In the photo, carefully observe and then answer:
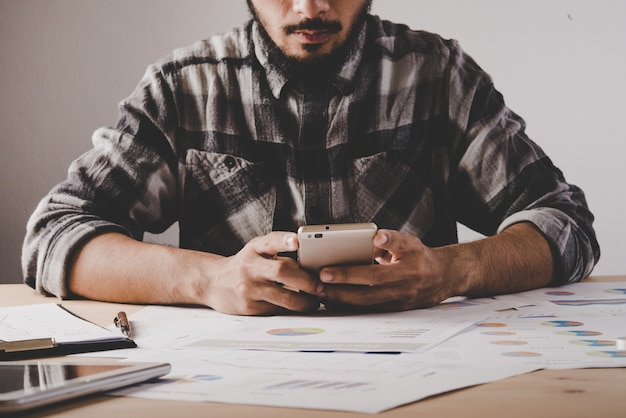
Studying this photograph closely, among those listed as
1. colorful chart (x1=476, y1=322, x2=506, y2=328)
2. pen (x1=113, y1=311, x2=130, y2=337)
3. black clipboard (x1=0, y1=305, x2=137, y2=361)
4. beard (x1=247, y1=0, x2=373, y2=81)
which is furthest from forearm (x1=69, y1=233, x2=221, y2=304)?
beard (x1=247, y1=0, x2=373, y2=81)

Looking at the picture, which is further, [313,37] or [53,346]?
[313,37]

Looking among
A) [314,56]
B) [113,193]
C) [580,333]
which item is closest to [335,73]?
[314,56]

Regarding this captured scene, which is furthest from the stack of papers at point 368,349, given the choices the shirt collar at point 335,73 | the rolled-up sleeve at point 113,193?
the shirt collar at point 335,73

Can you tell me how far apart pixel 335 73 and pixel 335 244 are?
2.14 ft

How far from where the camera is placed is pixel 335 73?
1.59 m

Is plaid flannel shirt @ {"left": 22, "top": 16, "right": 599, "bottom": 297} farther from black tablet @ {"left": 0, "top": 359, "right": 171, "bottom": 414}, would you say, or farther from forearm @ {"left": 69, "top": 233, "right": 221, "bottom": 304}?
black tablet @ {"left": 0, "top": 359, "right": 171, "bottom": 414}

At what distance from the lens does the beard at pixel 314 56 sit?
154cm

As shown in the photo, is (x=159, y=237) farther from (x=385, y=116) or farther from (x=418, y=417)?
(x=418, y=417)

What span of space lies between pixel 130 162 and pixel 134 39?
43.6 inches

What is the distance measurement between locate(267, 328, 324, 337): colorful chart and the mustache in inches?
30.4

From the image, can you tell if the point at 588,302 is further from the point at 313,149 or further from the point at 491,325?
the point at 313,149

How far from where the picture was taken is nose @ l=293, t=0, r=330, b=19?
1456 mm

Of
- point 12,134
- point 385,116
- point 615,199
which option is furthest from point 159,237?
point 615,199

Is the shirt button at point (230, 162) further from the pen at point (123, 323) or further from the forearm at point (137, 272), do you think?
the pen at point (123, 323)
